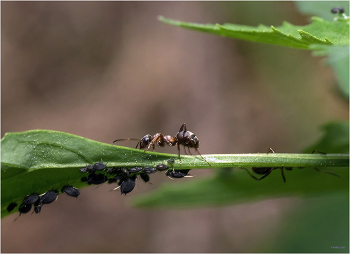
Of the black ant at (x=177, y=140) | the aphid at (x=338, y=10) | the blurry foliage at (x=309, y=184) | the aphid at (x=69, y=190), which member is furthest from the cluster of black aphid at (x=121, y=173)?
the aphid at (x=338, y=10)

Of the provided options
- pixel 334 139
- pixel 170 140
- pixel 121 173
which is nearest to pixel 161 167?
pixel 121 173

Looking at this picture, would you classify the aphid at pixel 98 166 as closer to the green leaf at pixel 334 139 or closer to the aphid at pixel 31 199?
the aphid at pixel 31 199

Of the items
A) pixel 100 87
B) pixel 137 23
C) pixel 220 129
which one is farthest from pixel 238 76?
pixel 100 87

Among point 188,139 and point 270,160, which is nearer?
point 270,160

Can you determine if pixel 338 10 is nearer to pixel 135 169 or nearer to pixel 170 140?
pixel 170 140

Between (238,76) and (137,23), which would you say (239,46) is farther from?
(137,23)
